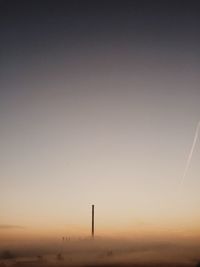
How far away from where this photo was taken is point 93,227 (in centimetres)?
9975

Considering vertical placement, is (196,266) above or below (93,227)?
below

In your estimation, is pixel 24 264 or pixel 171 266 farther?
pixel 24 264

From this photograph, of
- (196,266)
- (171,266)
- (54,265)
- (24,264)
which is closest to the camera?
(196,266)

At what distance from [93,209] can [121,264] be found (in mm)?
9115

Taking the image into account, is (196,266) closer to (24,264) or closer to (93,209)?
(93,209)

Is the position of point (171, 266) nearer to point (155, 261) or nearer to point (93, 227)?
point (155, 261)

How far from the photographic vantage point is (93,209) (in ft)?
327

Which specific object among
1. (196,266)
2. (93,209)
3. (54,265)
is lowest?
(196,266)

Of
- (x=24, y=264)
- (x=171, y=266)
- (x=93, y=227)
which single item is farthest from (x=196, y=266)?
(x=24, y=264)

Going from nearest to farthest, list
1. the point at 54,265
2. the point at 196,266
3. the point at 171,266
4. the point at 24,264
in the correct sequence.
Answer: the point at 196,266
the point at 171,266
the point at 54,265
the point at 24,264

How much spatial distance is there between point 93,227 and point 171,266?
51.6ft

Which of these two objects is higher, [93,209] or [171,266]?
[93,209]

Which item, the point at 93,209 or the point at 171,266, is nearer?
the point at 171,266

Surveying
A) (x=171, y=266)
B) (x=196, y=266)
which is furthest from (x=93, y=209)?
(x=196, y=266)
